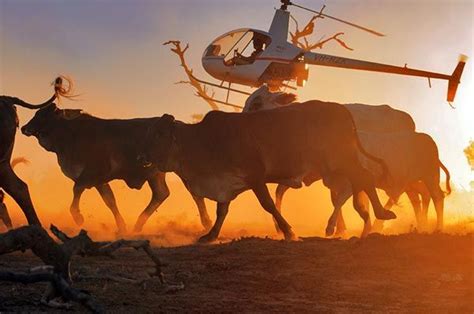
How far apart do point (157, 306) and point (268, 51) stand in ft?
59.3

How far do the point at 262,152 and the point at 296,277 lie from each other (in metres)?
5.01

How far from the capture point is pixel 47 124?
17453 millimetres

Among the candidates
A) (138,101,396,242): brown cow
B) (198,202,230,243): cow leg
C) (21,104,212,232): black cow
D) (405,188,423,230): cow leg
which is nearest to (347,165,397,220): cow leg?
(138,101,396,242): brown cow

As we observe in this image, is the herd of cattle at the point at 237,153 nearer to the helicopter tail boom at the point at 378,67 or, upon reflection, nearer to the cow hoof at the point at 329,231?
the cow hoof at the point at 329,231

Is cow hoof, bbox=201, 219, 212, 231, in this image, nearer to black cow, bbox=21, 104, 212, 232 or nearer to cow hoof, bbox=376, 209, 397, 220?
black cow, bbox=21, 104, 212, 232

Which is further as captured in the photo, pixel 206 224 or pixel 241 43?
pixel 241 43

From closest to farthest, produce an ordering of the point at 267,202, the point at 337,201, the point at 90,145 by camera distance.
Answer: the point at 267,202
the point at 337,201
the point at 90,145

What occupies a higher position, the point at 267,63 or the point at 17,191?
the point at 267,63

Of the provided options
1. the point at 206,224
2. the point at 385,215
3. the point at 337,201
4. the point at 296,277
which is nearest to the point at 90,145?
the point at 206,224

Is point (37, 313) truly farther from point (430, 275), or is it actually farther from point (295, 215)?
point (295, 215)

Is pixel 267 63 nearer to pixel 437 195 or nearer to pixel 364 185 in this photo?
pixel 437 195

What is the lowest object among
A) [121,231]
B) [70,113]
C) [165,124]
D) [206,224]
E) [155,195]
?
[121,231]

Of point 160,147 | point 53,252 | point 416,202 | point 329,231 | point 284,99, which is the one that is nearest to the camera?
point 53,252

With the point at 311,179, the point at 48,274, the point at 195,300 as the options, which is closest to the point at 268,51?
the point at 311,179
